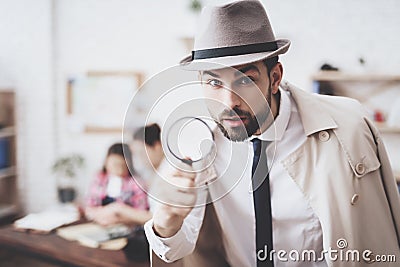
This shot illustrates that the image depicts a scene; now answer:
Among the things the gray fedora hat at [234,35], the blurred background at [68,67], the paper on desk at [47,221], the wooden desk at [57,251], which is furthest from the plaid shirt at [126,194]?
the gray fedora hat at [234,35]

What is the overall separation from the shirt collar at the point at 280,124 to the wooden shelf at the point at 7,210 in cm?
184

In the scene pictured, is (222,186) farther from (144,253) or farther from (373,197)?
(144,253)

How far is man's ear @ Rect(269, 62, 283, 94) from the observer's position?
817 millimetres

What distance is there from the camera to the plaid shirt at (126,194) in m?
1.64

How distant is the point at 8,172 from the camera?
2.41 meters

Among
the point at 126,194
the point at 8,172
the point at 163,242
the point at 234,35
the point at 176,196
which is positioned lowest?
the point at 8,172

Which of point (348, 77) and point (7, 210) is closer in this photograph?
point (348, 77)

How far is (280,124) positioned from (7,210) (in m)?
1.89

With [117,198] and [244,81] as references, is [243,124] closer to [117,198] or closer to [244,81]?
[244,81]

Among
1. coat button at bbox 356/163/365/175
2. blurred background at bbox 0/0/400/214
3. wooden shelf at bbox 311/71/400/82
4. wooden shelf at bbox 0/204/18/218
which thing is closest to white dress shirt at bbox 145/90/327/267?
coat button at bbox 356/163/365/175

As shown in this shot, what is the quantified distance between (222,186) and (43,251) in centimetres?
70

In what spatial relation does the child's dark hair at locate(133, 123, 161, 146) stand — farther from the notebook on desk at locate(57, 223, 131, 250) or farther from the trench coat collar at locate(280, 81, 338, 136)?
the notebook on desk at locate(57, 223, 131, 250)

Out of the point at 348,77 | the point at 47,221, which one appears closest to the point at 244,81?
the point at 348,77

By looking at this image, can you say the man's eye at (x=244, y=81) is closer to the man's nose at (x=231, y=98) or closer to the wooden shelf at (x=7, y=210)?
the man's nose at (x=231, y=98)
